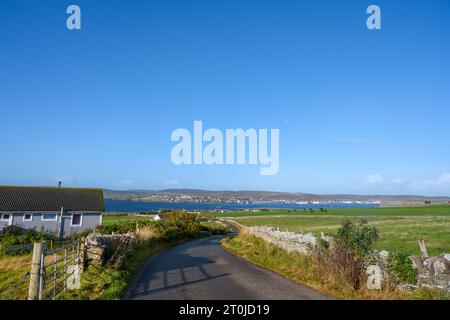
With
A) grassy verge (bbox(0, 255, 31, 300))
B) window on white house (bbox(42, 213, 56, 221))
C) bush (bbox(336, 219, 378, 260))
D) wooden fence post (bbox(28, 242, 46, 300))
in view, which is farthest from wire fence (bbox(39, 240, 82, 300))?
window on white house (bbox(42, 213, 56, 221))

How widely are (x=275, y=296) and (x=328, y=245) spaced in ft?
15.1

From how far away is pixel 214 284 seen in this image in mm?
11969

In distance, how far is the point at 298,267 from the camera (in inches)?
569

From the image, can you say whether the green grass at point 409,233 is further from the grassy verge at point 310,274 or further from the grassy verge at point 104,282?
the grassy verge at point 104,282

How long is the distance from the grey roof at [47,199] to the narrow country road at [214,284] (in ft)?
106

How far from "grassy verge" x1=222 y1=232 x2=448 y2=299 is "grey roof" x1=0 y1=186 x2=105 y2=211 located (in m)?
31.5

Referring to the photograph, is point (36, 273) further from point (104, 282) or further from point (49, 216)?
point (49, 216)

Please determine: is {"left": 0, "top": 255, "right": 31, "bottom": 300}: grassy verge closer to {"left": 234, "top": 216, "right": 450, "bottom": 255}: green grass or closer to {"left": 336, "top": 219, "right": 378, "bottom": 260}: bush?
{"left": 336, "top": 219, "right": 378, "bottom": 260}: bush

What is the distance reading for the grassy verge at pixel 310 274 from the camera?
32.2ft

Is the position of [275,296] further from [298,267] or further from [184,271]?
[184,271]

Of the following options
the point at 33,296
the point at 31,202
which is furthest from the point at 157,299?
the point at 31,202

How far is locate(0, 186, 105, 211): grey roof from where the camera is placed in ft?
139

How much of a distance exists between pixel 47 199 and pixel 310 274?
41658mm
